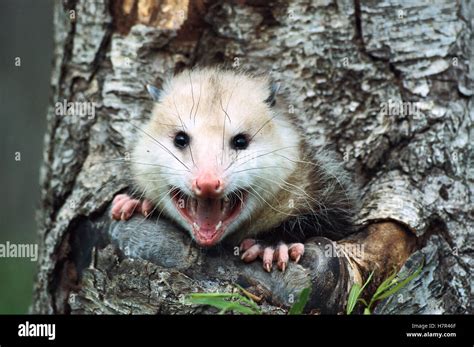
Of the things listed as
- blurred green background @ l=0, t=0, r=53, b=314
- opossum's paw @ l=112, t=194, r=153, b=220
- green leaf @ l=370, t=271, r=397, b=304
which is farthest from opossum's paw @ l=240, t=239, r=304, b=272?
blurred green background @ l=0, t=0, r=53, b=314

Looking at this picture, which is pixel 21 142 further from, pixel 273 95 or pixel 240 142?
pixel 240 142

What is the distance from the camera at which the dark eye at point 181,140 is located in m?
2.87

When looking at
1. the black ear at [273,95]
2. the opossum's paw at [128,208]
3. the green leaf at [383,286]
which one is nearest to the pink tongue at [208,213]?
the opossum's paw at [128,208]

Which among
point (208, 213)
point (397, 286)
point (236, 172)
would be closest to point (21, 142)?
point (208, 213)

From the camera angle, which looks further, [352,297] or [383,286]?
[383,286]

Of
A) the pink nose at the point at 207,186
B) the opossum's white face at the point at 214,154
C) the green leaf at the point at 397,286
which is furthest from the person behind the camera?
the green leaf at the point at 397,286

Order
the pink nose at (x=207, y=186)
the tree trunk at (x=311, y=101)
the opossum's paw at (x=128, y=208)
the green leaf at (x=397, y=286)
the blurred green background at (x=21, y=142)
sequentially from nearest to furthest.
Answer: the pink nose at (x=207, y=186) < the green leaf at (x=397, y=286) < the opossum's paw at (x=128, y=208) < the tree trunk at (x=311, y=101) < the blurred green background at (x=21, y=142)

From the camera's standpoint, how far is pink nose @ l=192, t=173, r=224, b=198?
251cm

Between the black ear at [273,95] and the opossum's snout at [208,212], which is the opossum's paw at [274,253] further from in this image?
the black ear at [273,95]

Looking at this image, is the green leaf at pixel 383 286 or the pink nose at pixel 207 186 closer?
the pink nose at pixel 207 186

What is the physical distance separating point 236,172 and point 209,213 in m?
0.23

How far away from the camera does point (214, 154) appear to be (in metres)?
2.69

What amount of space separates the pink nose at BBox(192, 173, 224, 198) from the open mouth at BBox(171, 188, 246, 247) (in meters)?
0.20

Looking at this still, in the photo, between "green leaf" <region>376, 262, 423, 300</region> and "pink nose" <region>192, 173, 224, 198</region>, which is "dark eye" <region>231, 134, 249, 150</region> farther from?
"green leaf" <region>376, 262, 423, 300</region>
